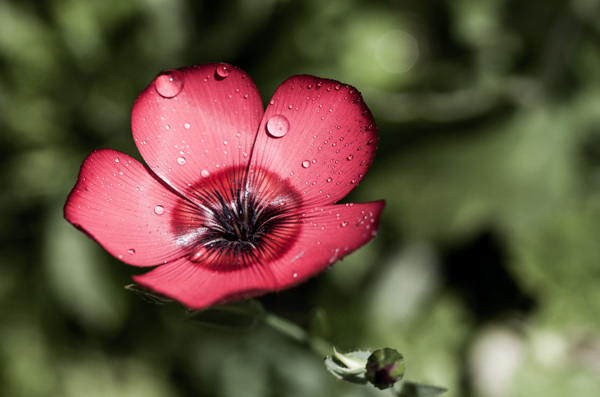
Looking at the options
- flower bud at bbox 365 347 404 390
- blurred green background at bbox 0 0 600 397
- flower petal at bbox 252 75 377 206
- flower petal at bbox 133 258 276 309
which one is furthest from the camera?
Answer: blurred green background at bbox 0 0 600 397

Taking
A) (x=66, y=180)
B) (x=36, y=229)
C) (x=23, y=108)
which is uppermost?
(x=23, y=108)

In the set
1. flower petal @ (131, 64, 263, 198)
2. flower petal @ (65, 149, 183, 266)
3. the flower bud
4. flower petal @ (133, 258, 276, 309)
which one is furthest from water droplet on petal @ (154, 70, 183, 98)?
the flower bud

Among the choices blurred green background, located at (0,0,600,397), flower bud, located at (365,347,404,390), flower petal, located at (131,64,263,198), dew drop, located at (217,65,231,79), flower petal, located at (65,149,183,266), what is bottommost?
flower bud, located at (365,347,404,390)

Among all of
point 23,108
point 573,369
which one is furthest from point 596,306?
point 23,108

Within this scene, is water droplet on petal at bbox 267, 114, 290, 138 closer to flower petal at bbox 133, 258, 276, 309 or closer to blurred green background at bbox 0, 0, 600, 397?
flower petal at bbox 133, 258, 276, 309

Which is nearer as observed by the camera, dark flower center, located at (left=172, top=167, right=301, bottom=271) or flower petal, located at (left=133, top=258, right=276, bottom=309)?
flower petal, located at (left=133, top=258, right=276, bottom=309)

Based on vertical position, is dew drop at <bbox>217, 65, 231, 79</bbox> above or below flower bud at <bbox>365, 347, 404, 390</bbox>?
above

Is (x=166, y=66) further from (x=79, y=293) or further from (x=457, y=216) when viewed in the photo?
(x=457, y=216)
